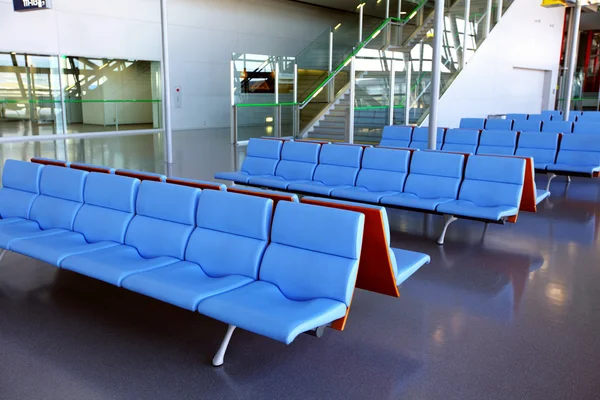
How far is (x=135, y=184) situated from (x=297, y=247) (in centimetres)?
142

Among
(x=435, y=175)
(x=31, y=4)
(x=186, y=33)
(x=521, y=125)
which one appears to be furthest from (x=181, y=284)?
(x=186, y=33)

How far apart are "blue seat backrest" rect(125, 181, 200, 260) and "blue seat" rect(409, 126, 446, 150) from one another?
5.65m

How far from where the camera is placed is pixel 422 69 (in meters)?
12.3

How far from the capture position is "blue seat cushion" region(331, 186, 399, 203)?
17.3ft

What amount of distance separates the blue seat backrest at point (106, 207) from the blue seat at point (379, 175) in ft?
7.95

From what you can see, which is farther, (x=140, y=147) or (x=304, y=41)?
(x=304, y=41)

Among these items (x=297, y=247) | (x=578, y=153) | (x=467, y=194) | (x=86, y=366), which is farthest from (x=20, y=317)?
(x=578, y=153)

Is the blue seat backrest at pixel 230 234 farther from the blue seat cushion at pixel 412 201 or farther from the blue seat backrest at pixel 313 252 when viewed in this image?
the blue seat cushion at pixel 412 201

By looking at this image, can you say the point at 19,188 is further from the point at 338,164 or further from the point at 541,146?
the point at 541,146

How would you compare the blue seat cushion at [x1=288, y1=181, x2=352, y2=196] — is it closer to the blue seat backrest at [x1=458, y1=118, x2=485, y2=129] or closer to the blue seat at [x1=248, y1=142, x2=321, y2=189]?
the blue seat at [x1=248, y1=142, x2=321, y2=189]

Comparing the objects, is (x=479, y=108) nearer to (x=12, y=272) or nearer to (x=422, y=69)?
(x=422, y=69)

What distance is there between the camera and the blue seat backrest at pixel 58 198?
3971 mm

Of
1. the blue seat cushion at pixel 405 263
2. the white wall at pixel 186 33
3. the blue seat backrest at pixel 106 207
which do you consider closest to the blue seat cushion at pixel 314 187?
the blue seat cushion at pixel 405 263

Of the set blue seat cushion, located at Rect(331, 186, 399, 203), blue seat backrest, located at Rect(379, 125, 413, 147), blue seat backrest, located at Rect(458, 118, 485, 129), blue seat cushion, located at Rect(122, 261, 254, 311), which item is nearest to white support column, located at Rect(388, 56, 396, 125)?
blue seat backrest, located at Rect(458, 118, 485, 129)
